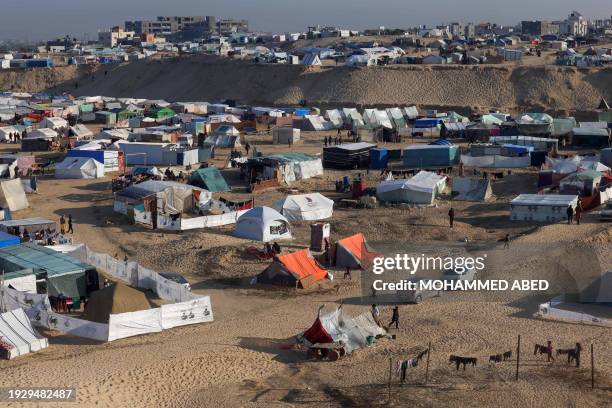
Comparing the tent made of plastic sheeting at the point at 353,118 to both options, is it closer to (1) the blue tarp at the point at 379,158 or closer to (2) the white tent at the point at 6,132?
(1) the blue tarp at the point at 379,158

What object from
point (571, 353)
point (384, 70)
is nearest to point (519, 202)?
point (571, 353)

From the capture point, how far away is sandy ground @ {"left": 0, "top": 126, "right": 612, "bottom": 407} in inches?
471

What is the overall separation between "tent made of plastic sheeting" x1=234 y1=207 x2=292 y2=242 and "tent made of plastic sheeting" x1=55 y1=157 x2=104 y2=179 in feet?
33.3

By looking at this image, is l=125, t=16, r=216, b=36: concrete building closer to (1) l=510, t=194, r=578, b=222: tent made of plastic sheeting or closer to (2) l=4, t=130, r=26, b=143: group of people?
(2) l=4, t=130, r=26, b=143: group of people

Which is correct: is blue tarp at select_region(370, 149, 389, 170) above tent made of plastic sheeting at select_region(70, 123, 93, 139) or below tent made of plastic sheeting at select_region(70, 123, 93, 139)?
above

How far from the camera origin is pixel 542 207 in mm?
21938

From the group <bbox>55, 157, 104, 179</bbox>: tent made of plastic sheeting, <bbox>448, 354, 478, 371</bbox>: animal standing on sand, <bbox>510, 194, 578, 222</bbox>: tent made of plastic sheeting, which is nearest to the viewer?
<bbox>448, 354, 478, 371</bbox>: animal standing on sand

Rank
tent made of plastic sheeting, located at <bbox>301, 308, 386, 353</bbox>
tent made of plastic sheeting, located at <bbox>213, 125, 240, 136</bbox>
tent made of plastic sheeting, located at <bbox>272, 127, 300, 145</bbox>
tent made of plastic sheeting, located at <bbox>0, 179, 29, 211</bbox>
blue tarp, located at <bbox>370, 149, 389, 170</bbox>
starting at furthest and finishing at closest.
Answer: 1. tent made of plastic sheeting, located at <bbox>272, 127, 300, 145</bbox>
2. tent made of plastic sheeting, located at <bbox>213, 125, 240, 136</bbox>
3. blue tarp, located at <bbox>370, 149, 389, 170</bbox>
4. tent made of plastic sheeting, located at <bbox>0, 179, 29, 211</bbox>
5. tent made of plastic sheeting, located at <bbox>301, 308, 386, 353</bbox>

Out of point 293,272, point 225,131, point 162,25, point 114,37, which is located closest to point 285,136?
point 225,131

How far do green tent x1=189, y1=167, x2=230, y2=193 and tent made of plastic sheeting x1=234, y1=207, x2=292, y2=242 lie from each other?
550 centimetres

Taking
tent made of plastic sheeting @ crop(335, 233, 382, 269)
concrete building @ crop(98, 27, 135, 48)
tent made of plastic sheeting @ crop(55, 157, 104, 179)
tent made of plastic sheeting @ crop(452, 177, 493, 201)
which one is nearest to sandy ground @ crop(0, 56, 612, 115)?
tent made of plastic sheeting @ crop(452, 177, 493, 201)

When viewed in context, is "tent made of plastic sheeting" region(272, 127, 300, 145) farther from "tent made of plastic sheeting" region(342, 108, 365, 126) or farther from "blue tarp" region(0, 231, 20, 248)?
"blue tarp" region(0, 231, 20, 248)

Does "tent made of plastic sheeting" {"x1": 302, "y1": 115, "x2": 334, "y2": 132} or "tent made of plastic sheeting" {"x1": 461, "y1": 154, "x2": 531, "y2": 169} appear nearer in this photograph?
"tent made of plastic sheeting" {"x1": 461, "y1": 154, "x2": 531, "y2": 169}

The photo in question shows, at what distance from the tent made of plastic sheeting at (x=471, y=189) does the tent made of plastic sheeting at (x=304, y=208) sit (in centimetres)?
437
